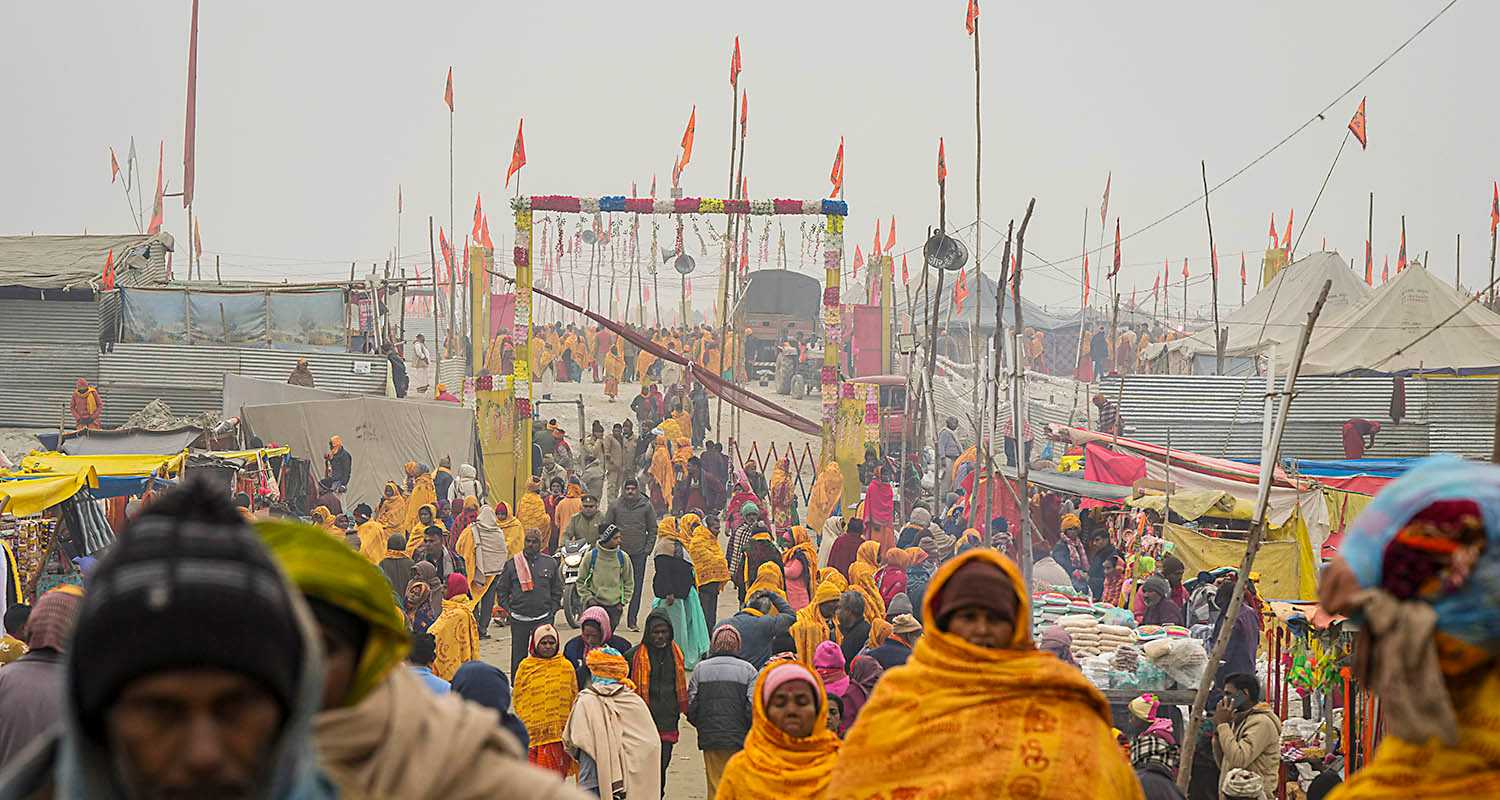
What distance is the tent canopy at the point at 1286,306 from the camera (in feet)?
89.5

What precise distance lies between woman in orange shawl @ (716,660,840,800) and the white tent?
18398 mm

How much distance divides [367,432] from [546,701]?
49.5 ft

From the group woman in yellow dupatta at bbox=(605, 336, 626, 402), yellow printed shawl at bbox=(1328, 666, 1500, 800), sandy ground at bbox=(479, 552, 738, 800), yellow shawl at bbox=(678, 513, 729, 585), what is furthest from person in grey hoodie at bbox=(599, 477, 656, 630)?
woman in yellow dupatta at bbox=(605, 336, 626, 402)

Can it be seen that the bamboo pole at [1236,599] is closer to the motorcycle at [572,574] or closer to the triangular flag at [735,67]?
the motorcycle at [572,574]

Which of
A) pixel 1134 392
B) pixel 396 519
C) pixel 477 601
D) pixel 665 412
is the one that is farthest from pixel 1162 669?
pixel 665 412

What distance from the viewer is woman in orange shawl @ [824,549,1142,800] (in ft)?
9.45

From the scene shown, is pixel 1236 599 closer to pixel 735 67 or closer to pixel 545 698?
pixel 545 698

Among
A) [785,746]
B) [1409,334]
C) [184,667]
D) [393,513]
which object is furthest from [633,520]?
[1409,334]

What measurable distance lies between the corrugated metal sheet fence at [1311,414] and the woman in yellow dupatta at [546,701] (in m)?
14.1

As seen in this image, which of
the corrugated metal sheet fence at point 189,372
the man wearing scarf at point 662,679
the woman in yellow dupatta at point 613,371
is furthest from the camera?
the woman in yellow dupatta at point 613,371

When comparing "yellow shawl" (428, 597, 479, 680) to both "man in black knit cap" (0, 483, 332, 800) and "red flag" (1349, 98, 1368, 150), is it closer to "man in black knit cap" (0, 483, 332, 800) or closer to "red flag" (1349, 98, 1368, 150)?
"man in black knit cap" (0, 483, 332, 800)

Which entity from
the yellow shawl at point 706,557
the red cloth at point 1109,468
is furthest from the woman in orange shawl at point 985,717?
the red cloth at point 1109,468

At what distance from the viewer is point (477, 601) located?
13602 millimetres

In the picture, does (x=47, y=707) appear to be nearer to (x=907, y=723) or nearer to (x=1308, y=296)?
(x=907, y=723)
